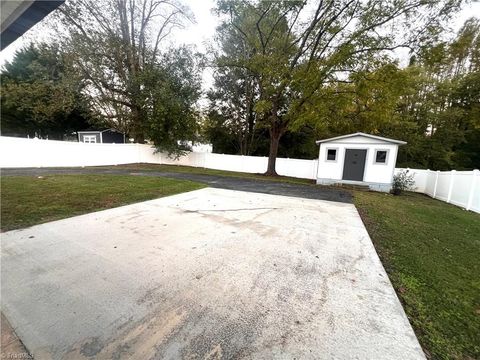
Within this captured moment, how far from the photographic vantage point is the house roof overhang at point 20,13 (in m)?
2.34

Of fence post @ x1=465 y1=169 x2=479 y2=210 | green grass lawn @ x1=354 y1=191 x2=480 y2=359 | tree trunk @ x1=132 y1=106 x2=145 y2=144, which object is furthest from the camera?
tree trunk @ x1=132 y1=106 x2=145 y2=144

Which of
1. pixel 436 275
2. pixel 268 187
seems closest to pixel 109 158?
pixel 268 187

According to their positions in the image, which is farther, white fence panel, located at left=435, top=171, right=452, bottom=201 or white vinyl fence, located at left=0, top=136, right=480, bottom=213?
white fence panel, located at left=435, top=171, right=452, bottom=201

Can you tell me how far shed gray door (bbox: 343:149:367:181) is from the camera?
10852 millimetres

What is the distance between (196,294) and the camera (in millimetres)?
2059

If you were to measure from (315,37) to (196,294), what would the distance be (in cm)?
1406

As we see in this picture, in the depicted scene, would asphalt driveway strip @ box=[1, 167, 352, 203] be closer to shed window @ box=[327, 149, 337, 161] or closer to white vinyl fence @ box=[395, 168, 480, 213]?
shed window @ box=[327, 149, 337, 161]

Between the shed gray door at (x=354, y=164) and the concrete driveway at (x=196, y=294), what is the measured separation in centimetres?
816

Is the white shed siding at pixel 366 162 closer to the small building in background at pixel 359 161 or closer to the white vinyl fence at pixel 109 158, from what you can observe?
the small building in background at pixel 359 161

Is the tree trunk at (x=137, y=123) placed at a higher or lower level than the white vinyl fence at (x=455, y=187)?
higher

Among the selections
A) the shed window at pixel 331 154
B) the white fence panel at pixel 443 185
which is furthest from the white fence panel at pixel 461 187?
the shed window at pixel 331 154

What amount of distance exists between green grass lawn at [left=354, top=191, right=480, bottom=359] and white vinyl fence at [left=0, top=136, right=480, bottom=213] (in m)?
3.22

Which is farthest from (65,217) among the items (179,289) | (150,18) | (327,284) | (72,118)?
(72,118)

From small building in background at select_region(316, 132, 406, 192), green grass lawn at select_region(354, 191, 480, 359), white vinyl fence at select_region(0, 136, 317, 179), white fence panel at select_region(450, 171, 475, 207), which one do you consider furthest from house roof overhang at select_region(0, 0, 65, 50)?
small building in background at select_region(316, 132, 406, 192)
